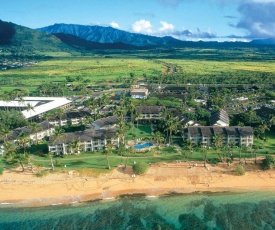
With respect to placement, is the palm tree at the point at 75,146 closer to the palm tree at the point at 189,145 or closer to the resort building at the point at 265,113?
the palm tree at the point at 189,145

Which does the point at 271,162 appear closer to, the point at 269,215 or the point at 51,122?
the point at 269,215

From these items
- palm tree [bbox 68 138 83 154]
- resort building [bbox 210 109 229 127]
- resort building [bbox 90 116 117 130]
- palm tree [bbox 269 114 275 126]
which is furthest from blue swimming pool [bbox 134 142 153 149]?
palm tree [bbox 269 114 275 126]

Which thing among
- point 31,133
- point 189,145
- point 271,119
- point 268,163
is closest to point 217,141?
point 189,145

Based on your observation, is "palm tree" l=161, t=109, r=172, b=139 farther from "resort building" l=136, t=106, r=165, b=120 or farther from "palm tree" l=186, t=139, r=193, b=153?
"palm tree" l=186, t=139, r=193, b=153

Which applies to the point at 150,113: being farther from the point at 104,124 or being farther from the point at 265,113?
the point at 265,113

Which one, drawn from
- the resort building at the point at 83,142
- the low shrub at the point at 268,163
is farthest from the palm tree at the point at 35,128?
the low shrub at the point at 268,163

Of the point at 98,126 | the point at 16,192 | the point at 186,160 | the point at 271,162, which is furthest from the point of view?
the point at 98,126

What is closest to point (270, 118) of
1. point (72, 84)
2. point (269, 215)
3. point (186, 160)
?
point (186, 160)
